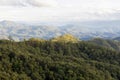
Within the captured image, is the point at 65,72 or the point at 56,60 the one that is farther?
the point at 56,60

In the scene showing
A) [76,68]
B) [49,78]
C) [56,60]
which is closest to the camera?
[49,78]

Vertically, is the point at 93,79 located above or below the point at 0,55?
below

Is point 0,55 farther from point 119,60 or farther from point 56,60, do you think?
point 119,60

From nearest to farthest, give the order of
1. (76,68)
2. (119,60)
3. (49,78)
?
1. (49,78)
2. (76,68)
3. (119,60)

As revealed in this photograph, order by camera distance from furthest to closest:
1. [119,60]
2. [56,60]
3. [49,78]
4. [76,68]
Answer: [119,60], [56,60], [76,68], [49,78]

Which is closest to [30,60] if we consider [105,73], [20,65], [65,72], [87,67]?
[20,65]

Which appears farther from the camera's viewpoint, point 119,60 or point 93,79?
point 119,60

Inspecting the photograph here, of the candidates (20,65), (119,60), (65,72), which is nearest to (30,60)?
(20,65)

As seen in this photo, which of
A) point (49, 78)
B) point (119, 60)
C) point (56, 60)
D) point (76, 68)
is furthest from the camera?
point (119, 60)

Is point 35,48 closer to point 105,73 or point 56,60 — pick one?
point 56,60
